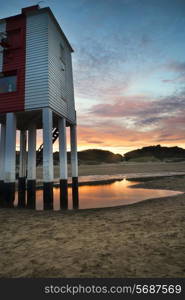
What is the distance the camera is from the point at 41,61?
1234 cm

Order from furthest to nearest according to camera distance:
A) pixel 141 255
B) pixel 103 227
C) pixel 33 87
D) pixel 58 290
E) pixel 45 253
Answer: pixel 33 87 < pixel 103 227 < pixel 45 253 < pixel 141 255 < pixel 58 290

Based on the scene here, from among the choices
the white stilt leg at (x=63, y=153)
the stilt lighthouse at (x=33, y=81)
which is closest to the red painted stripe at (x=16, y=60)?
the stilt lighthouse at (x=33, y=81)

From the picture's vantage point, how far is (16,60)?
13.0 m

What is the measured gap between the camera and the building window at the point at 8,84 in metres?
12.9

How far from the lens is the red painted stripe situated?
12.6 metres

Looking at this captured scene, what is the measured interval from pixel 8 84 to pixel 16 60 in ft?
5.66

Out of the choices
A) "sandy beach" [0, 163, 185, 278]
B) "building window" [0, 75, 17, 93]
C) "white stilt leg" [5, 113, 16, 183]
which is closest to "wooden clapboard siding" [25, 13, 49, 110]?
"building window" [0, 75, 17, 93]

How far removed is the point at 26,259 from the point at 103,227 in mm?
3202

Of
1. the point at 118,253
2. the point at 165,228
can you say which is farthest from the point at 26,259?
the point at 165,228

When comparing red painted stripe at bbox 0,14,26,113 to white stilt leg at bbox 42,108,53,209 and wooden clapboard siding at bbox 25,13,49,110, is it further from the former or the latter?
white stilt leg at bbox 42,108,53,209

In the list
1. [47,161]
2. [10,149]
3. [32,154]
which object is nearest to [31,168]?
[32,154]

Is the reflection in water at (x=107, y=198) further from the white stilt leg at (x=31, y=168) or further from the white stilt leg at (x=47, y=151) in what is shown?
the white stilt leg at (x=47, y=151)

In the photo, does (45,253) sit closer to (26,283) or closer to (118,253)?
(26,283)

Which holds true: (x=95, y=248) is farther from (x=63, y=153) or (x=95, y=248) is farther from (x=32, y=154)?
(x=32, y=154)
